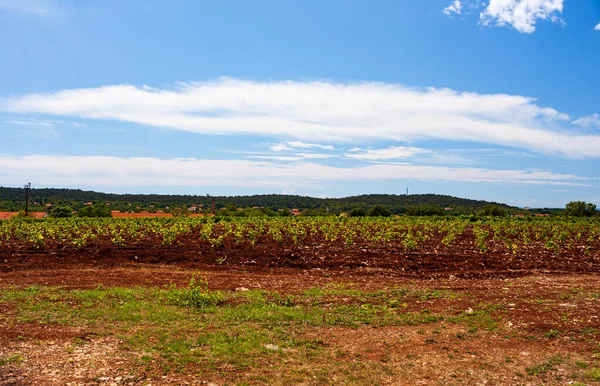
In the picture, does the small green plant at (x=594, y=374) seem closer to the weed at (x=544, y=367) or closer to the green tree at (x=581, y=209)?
the weed at (x=544, y=367)

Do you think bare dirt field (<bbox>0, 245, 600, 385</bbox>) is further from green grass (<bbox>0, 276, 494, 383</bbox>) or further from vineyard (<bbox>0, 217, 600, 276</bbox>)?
vineyard (<bbox>0, 217, 600, 276</bbox>)

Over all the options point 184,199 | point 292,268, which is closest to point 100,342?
point 292,268

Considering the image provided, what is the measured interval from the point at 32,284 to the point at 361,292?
35.4 feet

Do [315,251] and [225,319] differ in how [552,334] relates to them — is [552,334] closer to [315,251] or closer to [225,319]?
[225,319]

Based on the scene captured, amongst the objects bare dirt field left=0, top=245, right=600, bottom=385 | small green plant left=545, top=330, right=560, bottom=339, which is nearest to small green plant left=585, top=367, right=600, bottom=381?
bare dirt field left=0, top=245, right=600, bottom=385

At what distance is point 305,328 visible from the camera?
32.1ft

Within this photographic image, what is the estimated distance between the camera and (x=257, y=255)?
2017 cm

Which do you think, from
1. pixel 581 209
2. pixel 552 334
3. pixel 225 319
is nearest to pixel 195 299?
pixel 225 319

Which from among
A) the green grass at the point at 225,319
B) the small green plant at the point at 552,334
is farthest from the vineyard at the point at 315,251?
the small green plant at the point at 552,334

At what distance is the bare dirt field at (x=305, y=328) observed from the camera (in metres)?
7.38

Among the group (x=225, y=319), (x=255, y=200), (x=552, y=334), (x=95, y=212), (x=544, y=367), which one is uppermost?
(x=255, y=200)

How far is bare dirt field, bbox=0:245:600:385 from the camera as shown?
7.38 meters

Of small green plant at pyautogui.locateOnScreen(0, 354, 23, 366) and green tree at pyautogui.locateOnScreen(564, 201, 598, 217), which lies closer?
small green plant at pyautogui.locateOnScreen(0, 354, 23, 366)

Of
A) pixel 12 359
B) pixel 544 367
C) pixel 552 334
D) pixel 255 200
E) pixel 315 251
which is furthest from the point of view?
pixel 255 200
